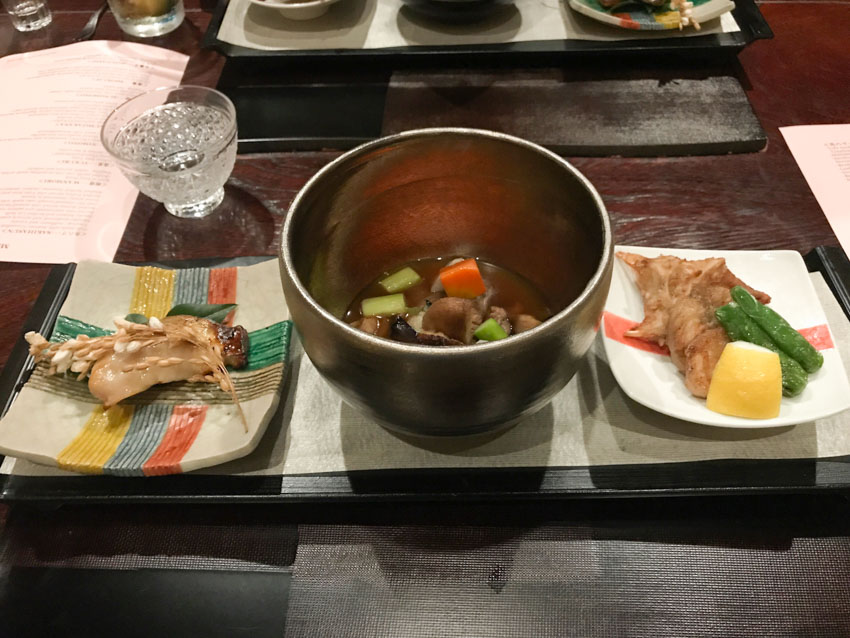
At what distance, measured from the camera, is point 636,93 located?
5.40 feet

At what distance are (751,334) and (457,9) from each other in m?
1.33

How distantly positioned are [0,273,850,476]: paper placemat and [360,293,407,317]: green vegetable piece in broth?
181 mm

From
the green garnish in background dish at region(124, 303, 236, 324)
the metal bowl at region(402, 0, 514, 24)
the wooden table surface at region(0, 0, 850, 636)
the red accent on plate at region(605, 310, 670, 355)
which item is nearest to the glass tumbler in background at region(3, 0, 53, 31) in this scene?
the wooden table surface at region(0, 0, 850, 636)

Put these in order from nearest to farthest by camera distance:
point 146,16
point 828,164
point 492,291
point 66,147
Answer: point 492,291 → point 828,164 → point 66,147 → point 146,16

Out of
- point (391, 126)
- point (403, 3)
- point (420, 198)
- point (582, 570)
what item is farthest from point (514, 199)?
point (403, 3)

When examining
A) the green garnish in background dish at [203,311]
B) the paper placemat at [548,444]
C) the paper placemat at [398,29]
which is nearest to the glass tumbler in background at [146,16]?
the paper placemat at [398,29]

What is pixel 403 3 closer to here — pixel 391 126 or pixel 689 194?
pixel 391 126

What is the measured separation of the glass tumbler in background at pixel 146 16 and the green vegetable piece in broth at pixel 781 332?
1.95 metres

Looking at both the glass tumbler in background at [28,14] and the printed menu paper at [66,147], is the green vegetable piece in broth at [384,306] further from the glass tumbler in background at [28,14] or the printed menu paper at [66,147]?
the glass tumbler in background at [28,14]

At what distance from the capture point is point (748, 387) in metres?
0.87

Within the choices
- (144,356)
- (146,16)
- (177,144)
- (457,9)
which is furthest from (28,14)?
(144,356)

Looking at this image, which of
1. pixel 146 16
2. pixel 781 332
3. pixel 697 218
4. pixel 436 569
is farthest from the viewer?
pixel 146 16

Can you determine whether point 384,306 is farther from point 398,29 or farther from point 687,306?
point 398,29

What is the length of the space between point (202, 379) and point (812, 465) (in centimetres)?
93
